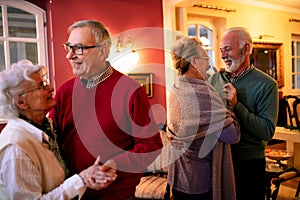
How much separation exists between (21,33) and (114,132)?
2452 mm

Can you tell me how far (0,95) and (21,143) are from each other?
24cm

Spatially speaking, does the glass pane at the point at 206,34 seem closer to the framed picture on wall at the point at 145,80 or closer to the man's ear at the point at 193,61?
the framed picture on wall at the point at 145,80

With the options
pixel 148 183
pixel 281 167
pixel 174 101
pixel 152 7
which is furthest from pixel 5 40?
pixel 281 167

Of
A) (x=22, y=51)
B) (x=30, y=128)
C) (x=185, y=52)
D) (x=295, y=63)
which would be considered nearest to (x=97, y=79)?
(x=30, y=128)

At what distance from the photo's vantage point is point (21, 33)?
314cm

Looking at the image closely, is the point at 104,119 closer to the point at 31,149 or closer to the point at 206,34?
the point at 31,149

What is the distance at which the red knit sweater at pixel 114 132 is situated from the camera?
1.23 metres

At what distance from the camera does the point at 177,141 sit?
1494mm

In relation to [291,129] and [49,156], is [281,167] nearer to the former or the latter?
[291,129]

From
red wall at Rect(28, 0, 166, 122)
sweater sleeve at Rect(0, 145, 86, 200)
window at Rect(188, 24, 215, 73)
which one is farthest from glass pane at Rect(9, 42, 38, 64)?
window at Rect(188, 24, 215, 73)

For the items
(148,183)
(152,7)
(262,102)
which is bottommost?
(148,183)

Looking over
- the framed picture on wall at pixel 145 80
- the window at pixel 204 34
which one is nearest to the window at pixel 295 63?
the window at pixel 204 34

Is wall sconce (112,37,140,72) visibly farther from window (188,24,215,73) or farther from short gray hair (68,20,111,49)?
short gray hair (68,20,111,49)

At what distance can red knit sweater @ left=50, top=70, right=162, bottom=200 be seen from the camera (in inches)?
48.6
